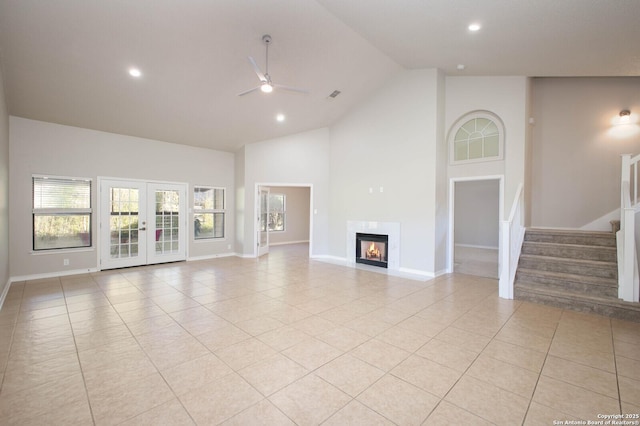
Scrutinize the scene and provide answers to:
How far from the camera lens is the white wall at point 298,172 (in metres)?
7.87

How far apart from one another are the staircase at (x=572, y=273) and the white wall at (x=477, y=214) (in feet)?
15.2

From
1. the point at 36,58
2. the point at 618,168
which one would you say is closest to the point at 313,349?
the point at 36,58

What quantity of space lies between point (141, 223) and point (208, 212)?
163cm

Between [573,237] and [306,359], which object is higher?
[573,237]

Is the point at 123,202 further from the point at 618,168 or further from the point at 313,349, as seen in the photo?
the point at 618,168

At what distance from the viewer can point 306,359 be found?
2.60m

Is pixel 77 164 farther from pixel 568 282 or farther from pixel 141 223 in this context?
pixel 568 282

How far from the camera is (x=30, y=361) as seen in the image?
257 centimetres

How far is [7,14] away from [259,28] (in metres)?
2.68

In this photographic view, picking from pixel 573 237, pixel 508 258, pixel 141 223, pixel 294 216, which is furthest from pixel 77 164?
pixel 573 237

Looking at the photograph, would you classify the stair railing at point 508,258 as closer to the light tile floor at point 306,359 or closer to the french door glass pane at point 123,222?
the light tile floor at point 306,359

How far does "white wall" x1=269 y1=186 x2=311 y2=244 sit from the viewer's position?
36.3 feet

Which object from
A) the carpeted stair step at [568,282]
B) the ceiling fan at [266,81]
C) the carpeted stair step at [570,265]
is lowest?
the carpeted stair step at [568,282]

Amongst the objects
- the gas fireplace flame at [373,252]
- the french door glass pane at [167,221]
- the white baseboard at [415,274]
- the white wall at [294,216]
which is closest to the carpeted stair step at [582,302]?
the white baseboard at [415,274]
